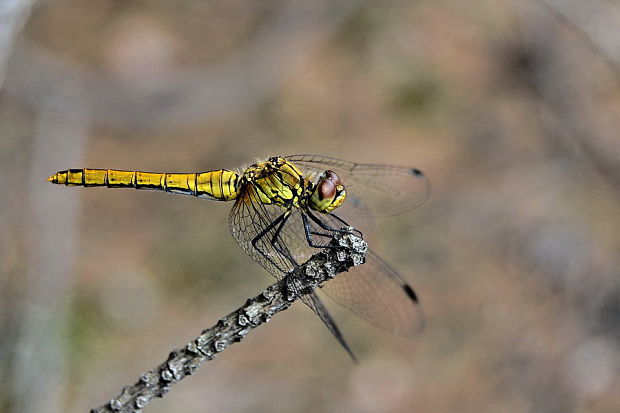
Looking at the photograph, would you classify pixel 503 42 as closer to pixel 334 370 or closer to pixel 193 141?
pixel 193 141

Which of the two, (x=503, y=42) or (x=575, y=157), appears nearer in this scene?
(x=575, y=157)

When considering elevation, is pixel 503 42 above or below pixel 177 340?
above

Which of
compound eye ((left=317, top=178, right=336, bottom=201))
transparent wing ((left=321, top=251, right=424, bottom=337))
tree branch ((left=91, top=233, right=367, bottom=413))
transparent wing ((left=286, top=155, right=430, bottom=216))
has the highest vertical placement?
transparent wing ((left=286, top=155, right=430, bottom=216))

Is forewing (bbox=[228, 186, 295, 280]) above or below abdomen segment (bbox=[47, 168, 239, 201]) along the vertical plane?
below

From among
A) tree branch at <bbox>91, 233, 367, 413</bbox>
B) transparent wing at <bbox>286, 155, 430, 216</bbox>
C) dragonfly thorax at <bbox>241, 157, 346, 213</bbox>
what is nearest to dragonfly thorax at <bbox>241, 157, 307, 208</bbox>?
dragonfly thorax at <bbox>241, 157, 346, 213</bbox>

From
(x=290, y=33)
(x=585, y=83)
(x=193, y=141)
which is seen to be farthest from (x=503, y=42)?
(x=193, y=141)

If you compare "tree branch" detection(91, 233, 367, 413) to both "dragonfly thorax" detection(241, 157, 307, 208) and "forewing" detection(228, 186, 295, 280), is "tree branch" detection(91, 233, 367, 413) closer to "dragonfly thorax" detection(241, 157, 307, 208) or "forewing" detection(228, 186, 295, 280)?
"forewing" detection(228, 186, 295, 280)

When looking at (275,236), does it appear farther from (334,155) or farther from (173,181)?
(334,155)
